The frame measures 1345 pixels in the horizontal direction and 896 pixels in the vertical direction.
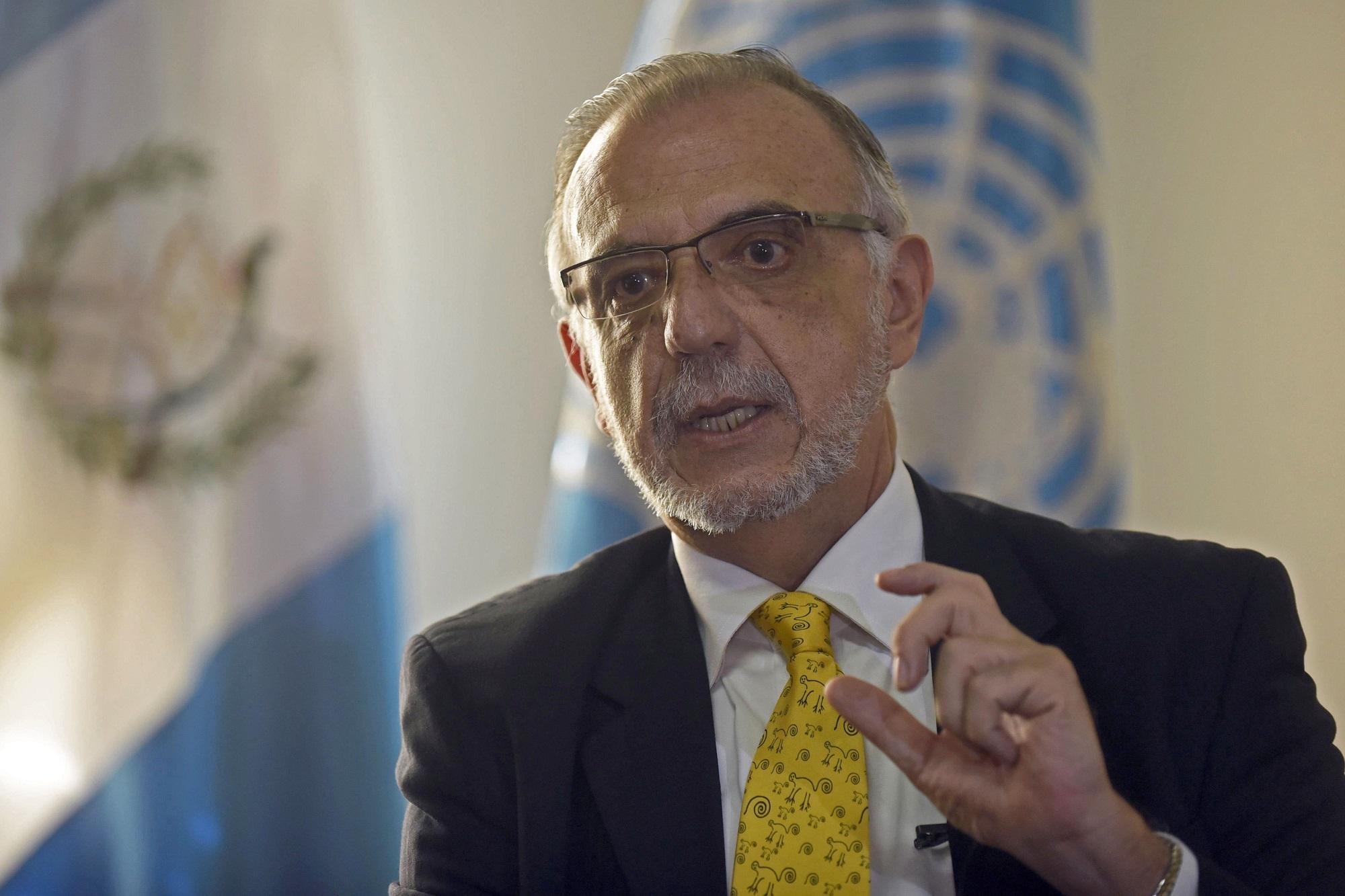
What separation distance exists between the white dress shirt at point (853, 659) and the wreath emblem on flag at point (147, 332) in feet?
4.80

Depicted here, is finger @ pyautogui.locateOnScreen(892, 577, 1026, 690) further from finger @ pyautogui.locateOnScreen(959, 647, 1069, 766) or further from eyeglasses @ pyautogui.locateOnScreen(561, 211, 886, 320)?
eyeglasses @ pyautogui.locateOnScreen(561, 211, 886, 320)

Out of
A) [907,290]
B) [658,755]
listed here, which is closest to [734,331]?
[907,290]

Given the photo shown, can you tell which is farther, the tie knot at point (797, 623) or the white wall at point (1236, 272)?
the white wall at point (1236, 272)

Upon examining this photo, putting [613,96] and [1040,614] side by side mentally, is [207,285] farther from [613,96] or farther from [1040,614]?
[1040,614]

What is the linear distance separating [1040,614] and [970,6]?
148 centimetres

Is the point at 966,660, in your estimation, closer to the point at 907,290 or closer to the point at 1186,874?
the point at 1186,874

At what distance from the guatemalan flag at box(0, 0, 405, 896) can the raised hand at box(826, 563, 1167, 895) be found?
1834mm

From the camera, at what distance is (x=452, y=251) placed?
3223 millimetres

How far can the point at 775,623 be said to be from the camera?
59.7 inches

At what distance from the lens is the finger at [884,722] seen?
1.19m

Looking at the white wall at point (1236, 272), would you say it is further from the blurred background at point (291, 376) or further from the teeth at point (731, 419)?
the teeth at point (731, 419)

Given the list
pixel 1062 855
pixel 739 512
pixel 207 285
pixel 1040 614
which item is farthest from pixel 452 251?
pixel 1062 855

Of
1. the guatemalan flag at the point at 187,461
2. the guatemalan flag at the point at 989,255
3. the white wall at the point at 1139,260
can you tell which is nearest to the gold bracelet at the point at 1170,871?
the guatemalan flag at the point at 989,255

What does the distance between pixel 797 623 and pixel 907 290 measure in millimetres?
551
